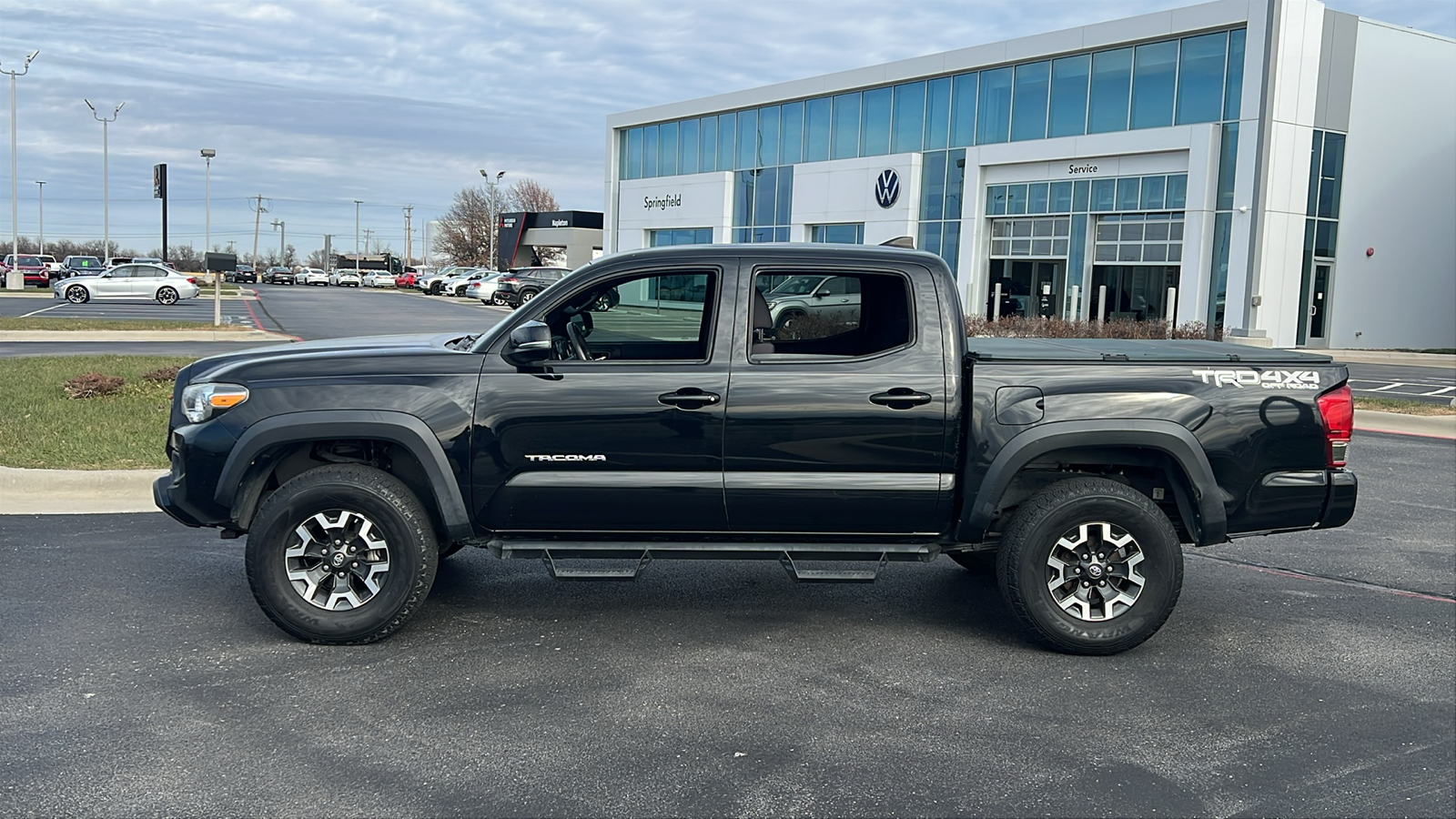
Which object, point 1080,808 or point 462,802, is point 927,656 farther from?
point 462,802

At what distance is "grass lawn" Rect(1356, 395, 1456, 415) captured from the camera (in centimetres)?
1535

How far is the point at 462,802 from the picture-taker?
392 cm

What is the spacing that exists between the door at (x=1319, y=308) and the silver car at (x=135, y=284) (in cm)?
3760

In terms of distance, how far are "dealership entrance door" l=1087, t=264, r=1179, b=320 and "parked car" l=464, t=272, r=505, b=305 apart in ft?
93.2

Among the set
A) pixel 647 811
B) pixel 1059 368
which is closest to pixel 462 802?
pixel 647 811

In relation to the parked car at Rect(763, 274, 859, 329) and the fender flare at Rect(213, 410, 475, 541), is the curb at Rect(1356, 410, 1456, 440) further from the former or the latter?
the fender flare at Rect(213, 410, 475, 541)

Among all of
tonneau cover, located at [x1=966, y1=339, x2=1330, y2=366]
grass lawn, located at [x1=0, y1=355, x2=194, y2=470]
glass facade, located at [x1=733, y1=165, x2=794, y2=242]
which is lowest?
grass lawn, located at [x1=0, y1=355, x2=194, y2=470]

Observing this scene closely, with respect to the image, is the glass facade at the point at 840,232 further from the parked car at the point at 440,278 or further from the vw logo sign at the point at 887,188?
the parked car at the point at 440,278

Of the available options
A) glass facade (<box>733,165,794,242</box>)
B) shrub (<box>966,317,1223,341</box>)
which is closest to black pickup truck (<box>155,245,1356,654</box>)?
shrub (<box>966,317,1223,341</box>)

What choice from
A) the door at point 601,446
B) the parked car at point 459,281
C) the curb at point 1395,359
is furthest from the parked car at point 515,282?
the door at point 601,446

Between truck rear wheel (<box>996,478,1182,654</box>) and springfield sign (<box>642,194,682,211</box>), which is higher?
springfield sign (<box>642,194,682,211</box>)

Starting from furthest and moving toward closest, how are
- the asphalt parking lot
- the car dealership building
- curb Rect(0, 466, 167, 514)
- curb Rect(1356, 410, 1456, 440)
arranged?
1. the car dealership building
2. curb Rect(1356, 410, 1456, 440)
3. curb Rect(0, 466, 167, 514)
4. the asphalt parking lot

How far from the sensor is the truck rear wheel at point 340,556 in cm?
538

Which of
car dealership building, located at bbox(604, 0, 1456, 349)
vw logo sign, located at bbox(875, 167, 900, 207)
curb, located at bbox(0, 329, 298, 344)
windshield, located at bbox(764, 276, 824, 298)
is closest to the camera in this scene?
windshield, located at bbox(764, 276, 824, 298)
